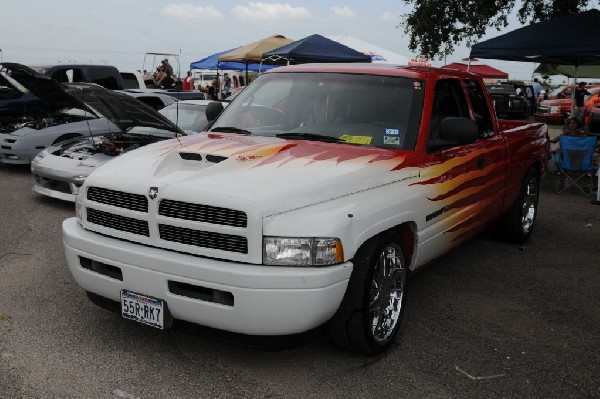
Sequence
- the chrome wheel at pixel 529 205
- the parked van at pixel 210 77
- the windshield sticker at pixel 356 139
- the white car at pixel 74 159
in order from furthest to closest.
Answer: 1. the parked van at pixel 210 77
2. the white car at pixel 74 159
3. the chrome wheel at pixel 529 205
4. the windshield sticker at pixel 356 139

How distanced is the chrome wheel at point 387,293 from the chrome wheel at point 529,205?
121 inches

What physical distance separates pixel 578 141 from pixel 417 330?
6.37 meters

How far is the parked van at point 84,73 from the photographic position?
40.4 ft

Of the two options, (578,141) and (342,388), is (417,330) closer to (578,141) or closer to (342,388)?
(342,388)

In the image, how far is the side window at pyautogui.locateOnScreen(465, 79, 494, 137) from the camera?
17.7ft

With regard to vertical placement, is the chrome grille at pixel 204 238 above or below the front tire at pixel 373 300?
above

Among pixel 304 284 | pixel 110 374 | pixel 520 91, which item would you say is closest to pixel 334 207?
pixel 304 284

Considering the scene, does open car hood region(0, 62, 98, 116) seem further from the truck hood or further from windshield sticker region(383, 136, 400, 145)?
windshield sticker region(383, 136, 400, 145)

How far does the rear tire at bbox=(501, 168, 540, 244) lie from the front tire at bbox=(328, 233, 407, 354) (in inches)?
110

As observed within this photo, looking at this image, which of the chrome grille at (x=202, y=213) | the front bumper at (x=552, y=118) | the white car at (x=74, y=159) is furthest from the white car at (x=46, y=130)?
the front bumper at (x=552, y=118)

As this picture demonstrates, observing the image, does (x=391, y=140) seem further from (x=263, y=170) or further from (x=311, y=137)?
(x=263, y=170)

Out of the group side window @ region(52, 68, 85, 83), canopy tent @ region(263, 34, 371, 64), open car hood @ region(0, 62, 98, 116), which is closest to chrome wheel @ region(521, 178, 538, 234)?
open car hood @ region(0, 62, 98, 116)

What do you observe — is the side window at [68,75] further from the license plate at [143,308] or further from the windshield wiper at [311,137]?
the license plate at [143,308]

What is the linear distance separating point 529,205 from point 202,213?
15.5 ft
